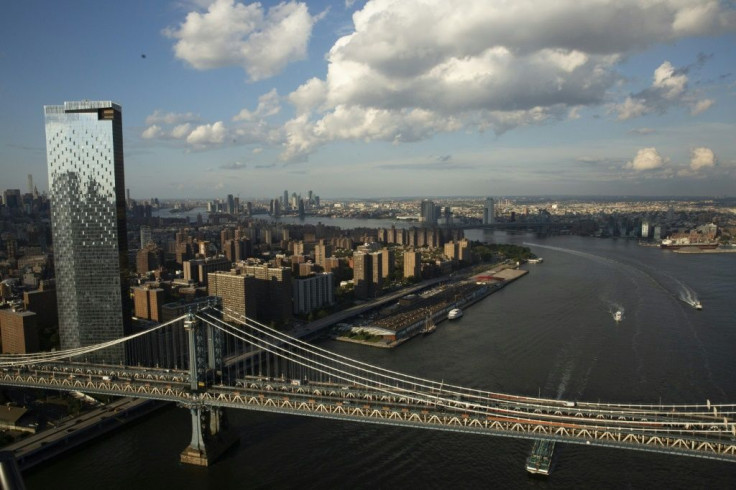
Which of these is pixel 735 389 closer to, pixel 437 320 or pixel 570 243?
pixel 437 320

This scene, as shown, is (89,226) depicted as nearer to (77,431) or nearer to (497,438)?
(77,431)

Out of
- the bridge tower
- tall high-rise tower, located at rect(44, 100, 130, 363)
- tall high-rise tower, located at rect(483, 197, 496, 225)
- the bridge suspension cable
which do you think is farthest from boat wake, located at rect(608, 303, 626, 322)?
tall high-rise tower, located at rect(483, 197, 496, 225)

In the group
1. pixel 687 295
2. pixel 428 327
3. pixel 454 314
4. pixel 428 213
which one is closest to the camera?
pixel 428 327

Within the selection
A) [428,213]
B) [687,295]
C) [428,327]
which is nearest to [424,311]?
[428,327]

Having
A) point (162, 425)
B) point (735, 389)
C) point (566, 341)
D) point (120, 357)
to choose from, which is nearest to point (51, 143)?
point (120, 357)

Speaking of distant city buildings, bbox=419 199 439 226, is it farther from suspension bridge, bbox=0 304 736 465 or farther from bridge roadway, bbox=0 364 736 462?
bridge roadway, bbox=0 364 736 462
